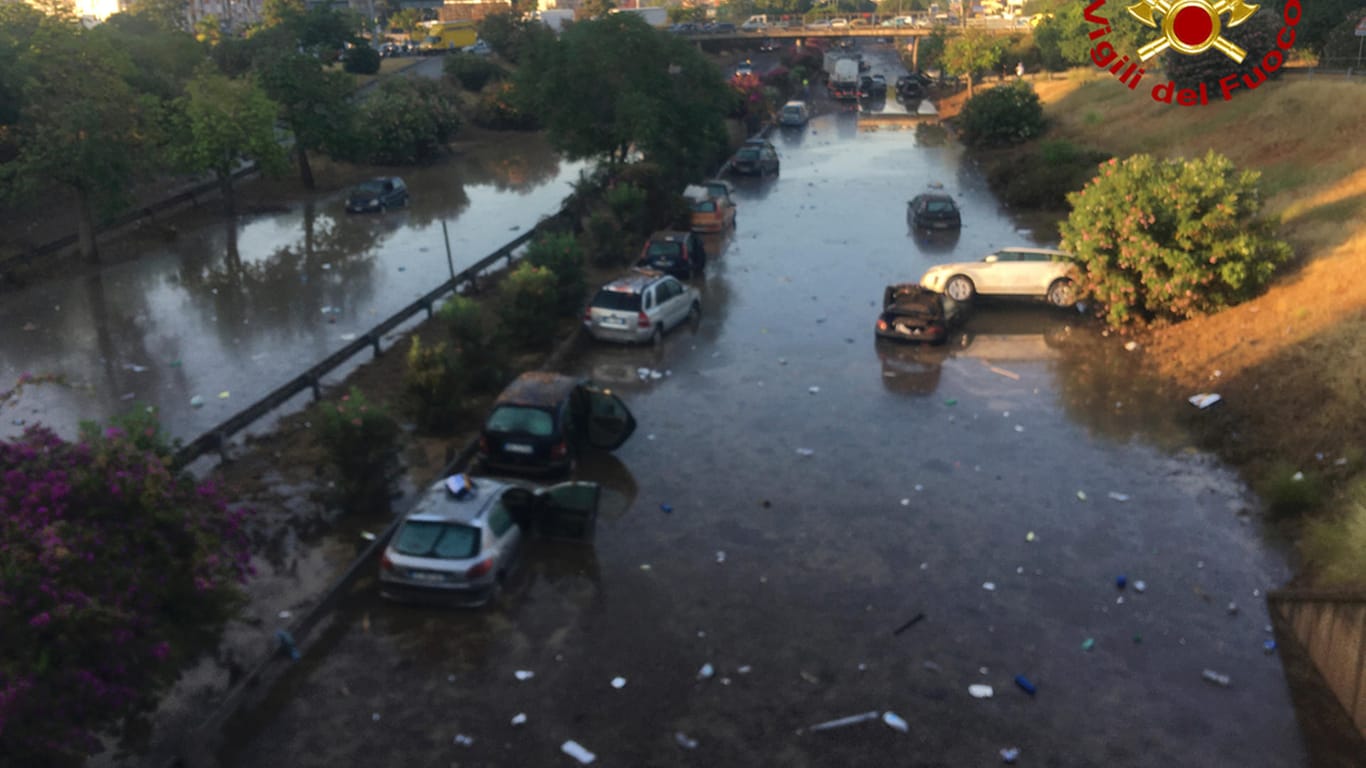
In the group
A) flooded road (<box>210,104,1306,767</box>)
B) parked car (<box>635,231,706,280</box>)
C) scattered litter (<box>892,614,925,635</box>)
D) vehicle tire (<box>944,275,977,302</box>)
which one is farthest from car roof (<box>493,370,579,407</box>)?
vehicle tire (<box>944,275,977,302</box>)

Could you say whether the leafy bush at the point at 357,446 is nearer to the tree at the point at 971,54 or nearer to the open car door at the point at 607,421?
the open car door at the point at 607,421

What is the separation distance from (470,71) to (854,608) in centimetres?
6509

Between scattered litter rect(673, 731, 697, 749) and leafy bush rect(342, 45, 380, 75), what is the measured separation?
7017 centimetres

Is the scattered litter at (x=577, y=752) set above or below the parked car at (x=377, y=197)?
below

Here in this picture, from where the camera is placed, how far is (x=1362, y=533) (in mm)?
11250

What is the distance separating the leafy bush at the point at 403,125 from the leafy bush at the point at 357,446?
1367 inches

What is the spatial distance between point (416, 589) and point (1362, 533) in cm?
1101

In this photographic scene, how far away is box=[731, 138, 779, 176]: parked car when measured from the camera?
44.4m

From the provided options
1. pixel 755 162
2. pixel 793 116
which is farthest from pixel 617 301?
pixel 793 116

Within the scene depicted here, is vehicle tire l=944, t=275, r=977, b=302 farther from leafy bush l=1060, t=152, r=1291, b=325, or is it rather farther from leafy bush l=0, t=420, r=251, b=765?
leafy bush l=0, t=420, r=251, b=765

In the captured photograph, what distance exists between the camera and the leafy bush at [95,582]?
6.60 m

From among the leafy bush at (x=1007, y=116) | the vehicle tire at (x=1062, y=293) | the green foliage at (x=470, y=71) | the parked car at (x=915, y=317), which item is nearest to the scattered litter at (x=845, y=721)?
the parked car at (x=915, y=317)

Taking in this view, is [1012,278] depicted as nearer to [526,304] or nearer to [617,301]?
[617,301]

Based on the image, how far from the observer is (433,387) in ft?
52.3
